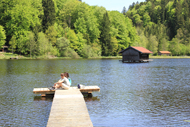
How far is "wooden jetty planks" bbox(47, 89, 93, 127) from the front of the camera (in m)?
10.3

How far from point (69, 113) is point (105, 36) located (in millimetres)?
107334

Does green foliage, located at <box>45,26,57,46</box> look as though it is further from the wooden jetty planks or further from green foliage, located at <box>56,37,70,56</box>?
the wooden jetty planks

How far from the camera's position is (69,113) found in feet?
39.1

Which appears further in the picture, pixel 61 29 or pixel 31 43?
pixel 61 29

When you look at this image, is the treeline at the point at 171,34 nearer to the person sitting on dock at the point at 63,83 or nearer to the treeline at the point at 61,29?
the treeline at the point at 61,29

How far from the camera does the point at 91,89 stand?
19.5 metres

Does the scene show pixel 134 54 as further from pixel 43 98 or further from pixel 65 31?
pixel 43 98

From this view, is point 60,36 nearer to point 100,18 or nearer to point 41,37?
point 41,37

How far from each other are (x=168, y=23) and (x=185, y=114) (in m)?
189

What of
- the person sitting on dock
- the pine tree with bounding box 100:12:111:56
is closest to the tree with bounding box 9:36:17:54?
the pine tree with bounding box 100:12:111:56

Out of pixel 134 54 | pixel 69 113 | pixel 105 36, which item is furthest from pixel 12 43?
pixel 69 113

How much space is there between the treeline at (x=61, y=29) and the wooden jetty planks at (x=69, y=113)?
78249mm

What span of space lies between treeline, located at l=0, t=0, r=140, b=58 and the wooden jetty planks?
78249mm

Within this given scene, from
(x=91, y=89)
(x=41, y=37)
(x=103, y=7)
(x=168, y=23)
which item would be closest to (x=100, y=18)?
(x=103, y=7)
